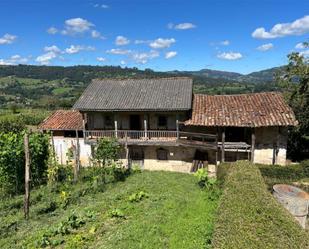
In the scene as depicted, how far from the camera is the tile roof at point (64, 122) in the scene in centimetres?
2945

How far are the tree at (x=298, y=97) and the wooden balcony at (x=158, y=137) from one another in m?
8.05

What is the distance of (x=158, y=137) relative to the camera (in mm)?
27375

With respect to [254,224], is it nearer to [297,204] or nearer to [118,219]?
[297,204]

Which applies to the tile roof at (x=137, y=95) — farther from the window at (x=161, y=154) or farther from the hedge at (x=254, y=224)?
the hedge at (x=254, y=224)

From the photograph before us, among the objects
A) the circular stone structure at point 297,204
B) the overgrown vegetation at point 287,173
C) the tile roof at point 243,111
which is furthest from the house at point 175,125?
the circular stone structure at point 297,204

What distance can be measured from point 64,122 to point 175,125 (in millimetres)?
10539

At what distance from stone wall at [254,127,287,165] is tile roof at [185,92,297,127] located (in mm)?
1098

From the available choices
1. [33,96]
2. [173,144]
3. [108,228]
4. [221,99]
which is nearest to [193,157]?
[173,144]

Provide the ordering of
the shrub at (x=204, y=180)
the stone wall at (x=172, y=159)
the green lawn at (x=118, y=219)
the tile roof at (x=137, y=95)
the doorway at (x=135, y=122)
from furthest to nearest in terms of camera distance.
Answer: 1. the doorway at (x=135, y=122)
2. the stone wall at (x=172, y=159)
3. the tile roof at (x=137, y=95)
4. the shrub at (x=204, y=180)
5. the green lawn at (x=118, y=219)

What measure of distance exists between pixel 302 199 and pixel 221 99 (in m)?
15.0

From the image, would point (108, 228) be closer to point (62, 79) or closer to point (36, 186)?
point (36, 186)

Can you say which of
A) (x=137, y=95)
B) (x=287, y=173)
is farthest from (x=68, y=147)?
(x=287, y=173)

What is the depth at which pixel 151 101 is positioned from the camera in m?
27.2

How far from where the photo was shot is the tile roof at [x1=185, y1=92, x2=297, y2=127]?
79.6 ft
